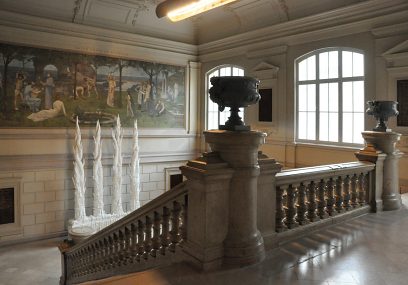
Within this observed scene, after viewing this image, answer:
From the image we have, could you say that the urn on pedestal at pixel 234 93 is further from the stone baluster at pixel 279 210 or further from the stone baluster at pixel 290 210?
the stone baluster at pixel 290 210

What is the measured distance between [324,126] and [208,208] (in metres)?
6.65

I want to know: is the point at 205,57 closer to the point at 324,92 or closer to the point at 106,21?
the point at 106,21

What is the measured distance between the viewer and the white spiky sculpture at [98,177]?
31.8ft

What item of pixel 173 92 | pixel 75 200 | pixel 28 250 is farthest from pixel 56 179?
pixel 173 92

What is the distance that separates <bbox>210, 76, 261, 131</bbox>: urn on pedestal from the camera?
2.90 meters

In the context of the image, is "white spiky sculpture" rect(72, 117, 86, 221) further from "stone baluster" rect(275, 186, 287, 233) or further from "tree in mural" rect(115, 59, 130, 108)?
"stone baluster" rect(275, 186, 287, 233)

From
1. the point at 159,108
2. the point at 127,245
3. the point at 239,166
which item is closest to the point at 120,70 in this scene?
the point at 159,108

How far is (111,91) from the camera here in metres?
10.5

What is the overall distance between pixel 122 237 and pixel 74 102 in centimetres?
678

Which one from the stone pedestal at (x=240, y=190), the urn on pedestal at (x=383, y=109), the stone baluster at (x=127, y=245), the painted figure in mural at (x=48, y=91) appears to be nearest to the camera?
the stone pedestal at (x=240, y=190)

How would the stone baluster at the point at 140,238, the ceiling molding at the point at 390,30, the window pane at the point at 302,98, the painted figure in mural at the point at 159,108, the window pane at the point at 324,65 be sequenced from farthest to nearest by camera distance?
the painted figure in mural at the point at 159,108 < the window pane at the point at 302,98 < the window pane at the point at 324,65 < the ceiling molding at the point at 390,30 < the stone baluster at the point at 140,238

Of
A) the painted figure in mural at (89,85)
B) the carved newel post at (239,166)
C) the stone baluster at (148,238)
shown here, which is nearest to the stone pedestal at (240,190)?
the carved newel post at (239,166)

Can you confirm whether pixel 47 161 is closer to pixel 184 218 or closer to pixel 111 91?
pixel 111 91

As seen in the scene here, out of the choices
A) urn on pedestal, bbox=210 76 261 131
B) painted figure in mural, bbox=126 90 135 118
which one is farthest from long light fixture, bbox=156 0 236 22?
painted figure in mural, bbox=126 90 135 118
